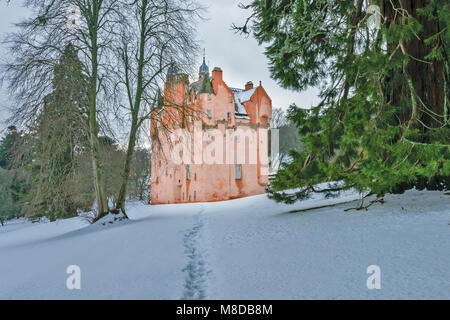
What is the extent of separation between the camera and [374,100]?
574cm

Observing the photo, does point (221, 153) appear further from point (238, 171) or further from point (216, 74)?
point (216, 74)

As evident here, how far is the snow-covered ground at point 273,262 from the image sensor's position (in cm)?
296

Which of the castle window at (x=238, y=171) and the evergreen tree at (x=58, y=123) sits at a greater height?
the evergreen tree at (x=58, y=123)

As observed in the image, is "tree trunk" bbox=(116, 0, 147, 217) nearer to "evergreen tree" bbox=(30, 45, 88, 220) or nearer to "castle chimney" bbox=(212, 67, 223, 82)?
"evergreen tree" bbox=(30, 45, 88, 220)

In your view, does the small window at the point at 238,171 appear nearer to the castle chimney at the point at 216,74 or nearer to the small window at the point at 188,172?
the small window at the point at 188,172

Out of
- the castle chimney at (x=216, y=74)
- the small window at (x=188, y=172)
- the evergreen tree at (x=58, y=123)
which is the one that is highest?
the castle chimney at (x=216, y=74)

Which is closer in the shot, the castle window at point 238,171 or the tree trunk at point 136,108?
the tree trunk at point 136,108

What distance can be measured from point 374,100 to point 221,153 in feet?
69.4

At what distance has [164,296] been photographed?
2971 millimetres

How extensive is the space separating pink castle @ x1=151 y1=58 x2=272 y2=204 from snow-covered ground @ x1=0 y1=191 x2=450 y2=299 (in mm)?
19146

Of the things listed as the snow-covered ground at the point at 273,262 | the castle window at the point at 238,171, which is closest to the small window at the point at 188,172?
the castle window at the point at 238,171

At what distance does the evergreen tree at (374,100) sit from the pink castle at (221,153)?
1648cm

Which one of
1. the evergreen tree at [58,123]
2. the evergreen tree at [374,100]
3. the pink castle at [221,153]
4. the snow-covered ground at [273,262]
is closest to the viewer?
the snow-covered ground at [273,262]
